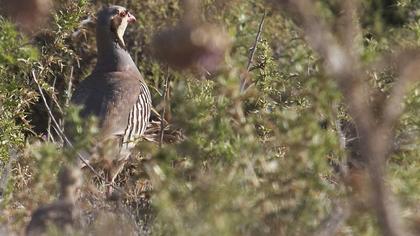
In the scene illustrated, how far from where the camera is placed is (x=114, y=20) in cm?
795

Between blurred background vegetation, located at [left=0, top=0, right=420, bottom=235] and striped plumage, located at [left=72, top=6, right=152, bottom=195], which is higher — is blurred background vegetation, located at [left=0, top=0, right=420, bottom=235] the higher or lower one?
the higher one

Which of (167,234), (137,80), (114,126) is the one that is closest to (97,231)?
(167,234)

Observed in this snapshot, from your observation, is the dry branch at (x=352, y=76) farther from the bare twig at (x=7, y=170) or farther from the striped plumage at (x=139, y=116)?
the striped plumage at (x=139, y=116)

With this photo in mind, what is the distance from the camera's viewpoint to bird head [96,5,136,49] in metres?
7.91

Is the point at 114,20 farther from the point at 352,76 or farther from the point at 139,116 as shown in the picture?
the point at 352,76

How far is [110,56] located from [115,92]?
0.48 m

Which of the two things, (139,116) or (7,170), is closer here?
(7,170)

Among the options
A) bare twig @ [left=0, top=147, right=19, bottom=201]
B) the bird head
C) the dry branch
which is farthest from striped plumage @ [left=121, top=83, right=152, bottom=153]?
the dry branch

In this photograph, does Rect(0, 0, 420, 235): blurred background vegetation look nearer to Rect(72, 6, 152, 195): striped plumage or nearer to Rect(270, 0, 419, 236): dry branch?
Rect(270, 0, 419, 236): dry branch

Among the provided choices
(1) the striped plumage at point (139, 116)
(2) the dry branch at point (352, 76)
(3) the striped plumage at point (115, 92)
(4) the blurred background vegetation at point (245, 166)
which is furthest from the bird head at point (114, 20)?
(2) the dry branch at point (352, 76)

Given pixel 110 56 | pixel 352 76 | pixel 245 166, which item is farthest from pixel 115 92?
pixel 352 76

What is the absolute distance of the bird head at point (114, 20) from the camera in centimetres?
791

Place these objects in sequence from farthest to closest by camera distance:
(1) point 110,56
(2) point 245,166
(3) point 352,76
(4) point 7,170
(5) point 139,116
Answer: (1) point 110,56, (5) point 139,116, (4) point 7,170, (2) point 245,166, (3) point 352,76

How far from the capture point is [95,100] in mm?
7266
